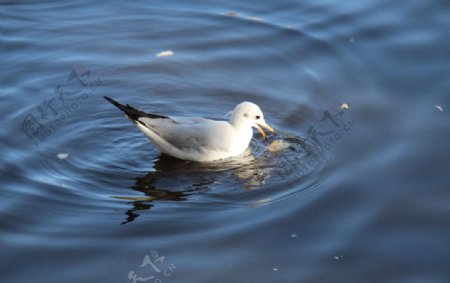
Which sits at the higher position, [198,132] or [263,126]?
[263,126]

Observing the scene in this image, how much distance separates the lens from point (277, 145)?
7578mm

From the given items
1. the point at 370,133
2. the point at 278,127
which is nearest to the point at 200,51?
the point at 278,127

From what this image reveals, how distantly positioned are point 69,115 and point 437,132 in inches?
138

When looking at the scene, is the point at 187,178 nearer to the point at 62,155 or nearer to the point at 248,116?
the point at 248,116

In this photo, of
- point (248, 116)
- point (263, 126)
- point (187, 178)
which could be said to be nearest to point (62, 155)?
point (187, 178)

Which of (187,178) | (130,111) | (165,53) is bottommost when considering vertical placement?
(187,178)

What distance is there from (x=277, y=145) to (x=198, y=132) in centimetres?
75

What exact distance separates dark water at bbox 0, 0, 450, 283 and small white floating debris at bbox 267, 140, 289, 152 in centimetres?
6

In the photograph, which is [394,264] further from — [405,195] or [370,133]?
[370,133]

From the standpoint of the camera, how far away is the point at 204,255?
5.85m

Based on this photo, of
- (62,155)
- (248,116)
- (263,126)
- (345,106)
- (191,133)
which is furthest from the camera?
(345,106)

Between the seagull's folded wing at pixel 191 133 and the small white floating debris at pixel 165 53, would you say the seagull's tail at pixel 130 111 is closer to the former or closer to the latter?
the seagull's folded wing at pixel 191 133

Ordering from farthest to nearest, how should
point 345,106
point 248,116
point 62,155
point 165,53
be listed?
point 165,53
point 345,106
point 248,116
point 62,155

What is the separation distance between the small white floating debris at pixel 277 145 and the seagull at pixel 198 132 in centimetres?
22
